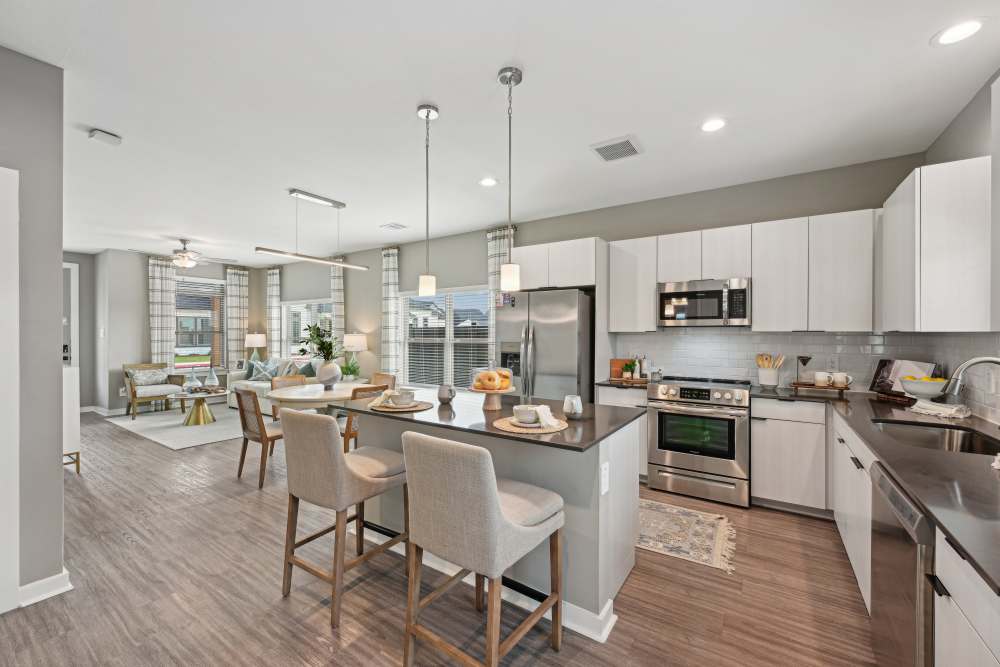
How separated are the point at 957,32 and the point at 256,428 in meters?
5.37

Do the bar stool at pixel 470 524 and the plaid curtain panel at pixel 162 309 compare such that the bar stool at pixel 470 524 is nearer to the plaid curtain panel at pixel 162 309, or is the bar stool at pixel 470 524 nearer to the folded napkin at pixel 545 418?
the folded napkin at pixel 545 418

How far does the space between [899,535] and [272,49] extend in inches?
130

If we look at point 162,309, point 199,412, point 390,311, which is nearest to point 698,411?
point 390,311

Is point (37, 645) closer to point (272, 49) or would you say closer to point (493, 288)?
point (272, 49)

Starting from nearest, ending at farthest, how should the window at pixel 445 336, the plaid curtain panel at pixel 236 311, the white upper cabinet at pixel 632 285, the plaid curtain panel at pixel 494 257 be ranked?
the white upper cabinet at pixel 632 285 < the plaid curtain panel at pixel 494 257 < the window at pixel 445 336 < the plaid curtain panel at pixel 236 311

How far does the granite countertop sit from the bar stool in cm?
29

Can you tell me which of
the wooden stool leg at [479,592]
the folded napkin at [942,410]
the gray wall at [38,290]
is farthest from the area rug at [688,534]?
the gray wall at [38,290]

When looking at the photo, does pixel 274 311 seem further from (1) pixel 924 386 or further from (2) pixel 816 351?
(1) pixel 924 386

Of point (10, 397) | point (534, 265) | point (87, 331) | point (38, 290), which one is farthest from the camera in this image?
point (87, 331)

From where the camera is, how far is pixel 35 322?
2.20 meters

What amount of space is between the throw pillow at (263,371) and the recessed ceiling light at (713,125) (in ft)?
24.7

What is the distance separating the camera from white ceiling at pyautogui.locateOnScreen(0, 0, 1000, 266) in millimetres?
1918

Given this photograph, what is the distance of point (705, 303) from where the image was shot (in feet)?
12.5

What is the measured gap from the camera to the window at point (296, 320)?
8.20 metres
